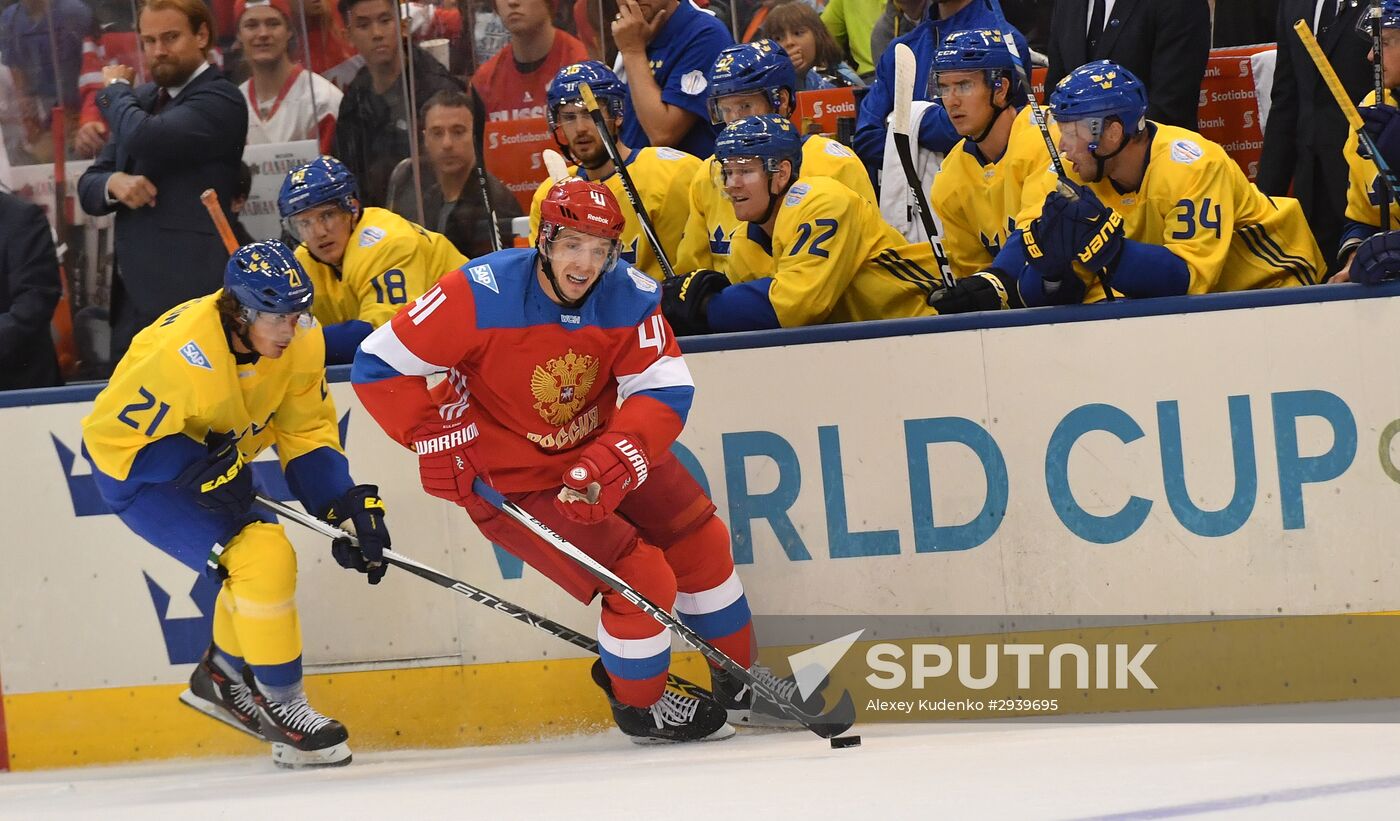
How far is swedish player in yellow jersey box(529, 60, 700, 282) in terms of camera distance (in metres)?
4.62

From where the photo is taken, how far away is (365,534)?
3.97 m

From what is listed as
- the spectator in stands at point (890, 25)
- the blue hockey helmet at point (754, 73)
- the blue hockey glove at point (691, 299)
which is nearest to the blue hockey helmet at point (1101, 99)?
the blue hockey helmet at point (754, 73)

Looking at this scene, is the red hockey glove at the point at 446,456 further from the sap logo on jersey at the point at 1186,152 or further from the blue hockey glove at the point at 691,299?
the sap logo on jersey at the point at 1186,152

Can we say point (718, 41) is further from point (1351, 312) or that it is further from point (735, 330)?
point (1351, 312)

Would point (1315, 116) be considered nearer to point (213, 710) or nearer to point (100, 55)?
point (213, 710)

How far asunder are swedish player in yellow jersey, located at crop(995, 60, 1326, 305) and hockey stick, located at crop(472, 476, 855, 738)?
122 cm

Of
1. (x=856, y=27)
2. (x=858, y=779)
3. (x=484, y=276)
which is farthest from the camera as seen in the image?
(x=856, y=27)

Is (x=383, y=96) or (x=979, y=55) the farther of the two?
(x=383, y=96)

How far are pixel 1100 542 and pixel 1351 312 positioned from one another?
835mm

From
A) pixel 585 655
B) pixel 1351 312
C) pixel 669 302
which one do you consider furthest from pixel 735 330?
pixel 1351 312

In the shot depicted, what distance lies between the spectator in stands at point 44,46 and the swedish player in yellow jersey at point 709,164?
2.18m

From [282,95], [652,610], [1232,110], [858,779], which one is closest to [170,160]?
[282,95]

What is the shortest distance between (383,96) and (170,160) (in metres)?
0.73

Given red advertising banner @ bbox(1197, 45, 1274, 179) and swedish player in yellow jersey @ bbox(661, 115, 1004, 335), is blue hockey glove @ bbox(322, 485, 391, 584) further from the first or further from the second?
red advertising banner @ bbox(1197, 45, 1274, 179)
